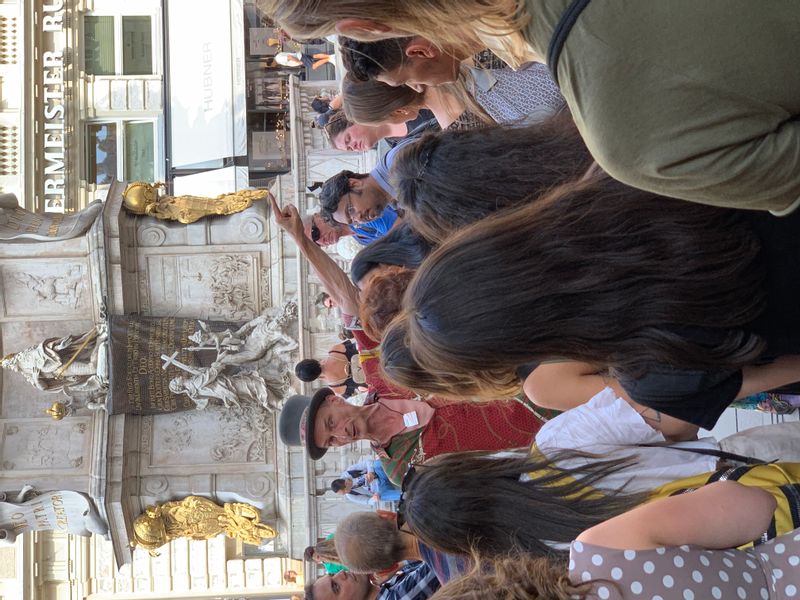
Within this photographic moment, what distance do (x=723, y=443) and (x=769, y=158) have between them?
1.97 metres

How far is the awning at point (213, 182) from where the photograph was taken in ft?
43.2

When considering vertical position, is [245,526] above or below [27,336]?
below

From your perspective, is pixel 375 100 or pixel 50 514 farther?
pixel 50 514

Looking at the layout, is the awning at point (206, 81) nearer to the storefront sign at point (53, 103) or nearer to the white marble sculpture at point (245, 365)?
the storefront sign at point (53, 103)

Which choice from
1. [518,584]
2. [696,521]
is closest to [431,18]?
[518,584]

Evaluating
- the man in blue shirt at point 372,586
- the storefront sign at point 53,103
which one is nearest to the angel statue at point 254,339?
the man in blue shirt at point 372,586

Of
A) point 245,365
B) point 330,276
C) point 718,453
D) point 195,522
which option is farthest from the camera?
point 245,365

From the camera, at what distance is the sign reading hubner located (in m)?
7.88

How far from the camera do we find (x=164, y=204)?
8562mm

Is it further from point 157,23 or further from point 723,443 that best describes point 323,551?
point 157,23

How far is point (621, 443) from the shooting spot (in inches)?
105

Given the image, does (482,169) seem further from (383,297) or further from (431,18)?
(383,297)

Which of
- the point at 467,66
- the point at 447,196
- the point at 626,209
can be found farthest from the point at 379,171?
the point at 626,209

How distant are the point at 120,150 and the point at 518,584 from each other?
14.2m
